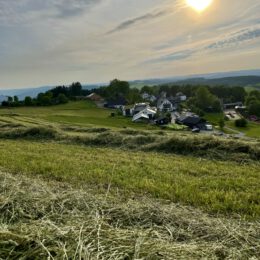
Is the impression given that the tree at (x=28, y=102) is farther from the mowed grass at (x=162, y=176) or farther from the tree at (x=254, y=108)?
the mowed grass at (x=162, y=176)

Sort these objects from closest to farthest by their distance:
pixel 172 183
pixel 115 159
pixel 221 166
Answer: pixel 172 183
pixel 221 166
pixel 115 159

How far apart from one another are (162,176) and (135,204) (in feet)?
9.18

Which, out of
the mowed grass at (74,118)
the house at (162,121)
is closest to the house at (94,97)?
the mowed grass at (74,118)

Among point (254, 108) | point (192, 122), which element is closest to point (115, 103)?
point (192, 122)

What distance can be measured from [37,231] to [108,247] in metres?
0.69

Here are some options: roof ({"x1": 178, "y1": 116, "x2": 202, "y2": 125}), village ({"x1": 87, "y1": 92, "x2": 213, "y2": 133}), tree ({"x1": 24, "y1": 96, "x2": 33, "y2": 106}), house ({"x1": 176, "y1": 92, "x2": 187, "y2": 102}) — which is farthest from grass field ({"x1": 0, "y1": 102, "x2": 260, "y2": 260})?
house ({"x1": 176, "y1": 92, "x2": 187, "y2": 102})

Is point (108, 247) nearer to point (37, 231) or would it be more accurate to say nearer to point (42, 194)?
point (37, 231)

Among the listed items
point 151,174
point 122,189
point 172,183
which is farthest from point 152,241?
point 151,174

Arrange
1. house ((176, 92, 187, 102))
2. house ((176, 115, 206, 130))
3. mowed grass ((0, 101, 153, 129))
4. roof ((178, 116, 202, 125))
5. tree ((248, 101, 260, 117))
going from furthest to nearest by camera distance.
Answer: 1. house ((176, 92, 187, 102))
2. tree ((248, 101, 260, 117))
3. roof ((178, 116, 202, 125))
4. house ((176, 115, 206, 130))
5. mowed grass ((0, 101, 153, 129))

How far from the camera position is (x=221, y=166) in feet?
29.1

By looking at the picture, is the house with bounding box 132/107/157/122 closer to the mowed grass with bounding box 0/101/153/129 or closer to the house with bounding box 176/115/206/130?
the mowed grass with bounding box 0/101/153/129

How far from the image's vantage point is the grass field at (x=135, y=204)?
294cm

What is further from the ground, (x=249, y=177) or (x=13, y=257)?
(x=13, y=257)

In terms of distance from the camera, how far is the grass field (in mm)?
2943
